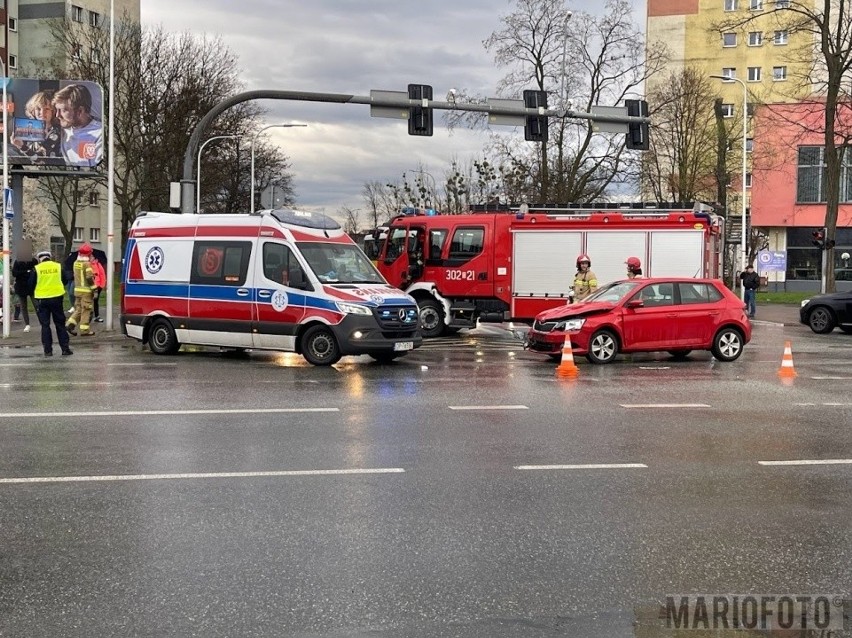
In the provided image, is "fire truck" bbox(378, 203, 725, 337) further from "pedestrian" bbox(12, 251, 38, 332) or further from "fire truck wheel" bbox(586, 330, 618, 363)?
"pedestrian" bbox(12, 251, 38, 332)

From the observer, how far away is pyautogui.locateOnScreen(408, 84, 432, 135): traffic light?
22125 millimetres

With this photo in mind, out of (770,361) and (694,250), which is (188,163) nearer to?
(694,250)

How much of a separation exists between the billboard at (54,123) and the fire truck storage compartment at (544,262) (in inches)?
486

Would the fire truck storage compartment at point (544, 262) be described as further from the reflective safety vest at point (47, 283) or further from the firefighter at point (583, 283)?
the reflective safety vest at point (47, 283)

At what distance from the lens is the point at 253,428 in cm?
941

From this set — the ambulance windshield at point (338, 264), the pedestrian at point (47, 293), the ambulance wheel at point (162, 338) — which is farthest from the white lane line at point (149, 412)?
the pedestrian at point (47, 293)

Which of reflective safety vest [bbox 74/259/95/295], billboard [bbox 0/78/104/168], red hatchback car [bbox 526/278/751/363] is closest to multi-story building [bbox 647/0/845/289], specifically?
billboard [bbox 0/78/104/168]

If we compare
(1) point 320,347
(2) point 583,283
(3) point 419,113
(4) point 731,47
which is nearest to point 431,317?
(3) point 419,113

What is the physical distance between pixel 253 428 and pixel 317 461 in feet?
5.80

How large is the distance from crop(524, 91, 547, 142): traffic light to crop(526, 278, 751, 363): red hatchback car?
24.0 ft

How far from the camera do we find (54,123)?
85.4ft

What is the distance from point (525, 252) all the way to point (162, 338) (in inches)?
351

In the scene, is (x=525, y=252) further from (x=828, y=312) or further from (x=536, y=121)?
(x=828, y=312)

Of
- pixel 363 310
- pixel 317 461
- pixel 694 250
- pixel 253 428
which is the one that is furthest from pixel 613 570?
pixel 694 250
